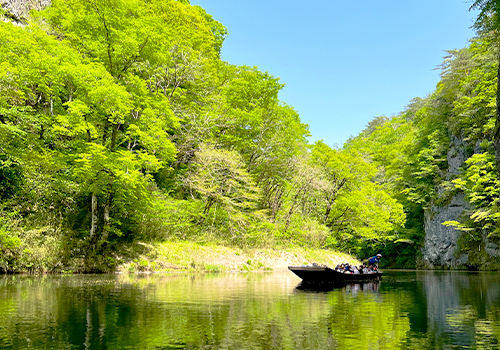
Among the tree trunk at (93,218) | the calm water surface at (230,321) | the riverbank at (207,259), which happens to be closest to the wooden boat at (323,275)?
the calm water surface at (230,321)

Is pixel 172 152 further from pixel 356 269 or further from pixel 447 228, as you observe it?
pixel 447 228

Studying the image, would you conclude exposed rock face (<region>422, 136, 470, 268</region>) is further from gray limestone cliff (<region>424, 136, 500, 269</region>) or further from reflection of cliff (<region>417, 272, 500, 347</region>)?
reflection of cliff (<region>417, 272, 500, 347</region>)

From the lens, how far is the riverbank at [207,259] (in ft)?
62.4

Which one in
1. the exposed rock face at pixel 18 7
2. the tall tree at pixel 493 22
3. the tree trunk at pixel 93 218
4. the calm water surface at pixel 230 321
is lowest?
the calm water surface at pixel 230 321

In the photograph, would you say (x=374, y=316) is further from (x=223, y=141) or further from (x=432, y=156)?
(x=432, y=156)

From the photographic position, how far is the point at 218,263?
2180 centimetres

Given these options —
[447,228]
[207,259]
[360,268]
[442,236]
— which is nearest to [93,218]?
[207,259]

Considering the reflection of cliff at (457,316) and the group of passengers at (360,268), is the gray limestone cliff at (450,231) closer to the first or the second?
the group of passengers at (360,268)

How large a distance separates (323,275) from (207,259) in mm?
8389

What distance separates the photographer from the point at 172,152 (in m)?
19.9

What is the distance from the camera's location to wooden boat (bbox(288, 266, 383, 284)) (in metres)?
14.7

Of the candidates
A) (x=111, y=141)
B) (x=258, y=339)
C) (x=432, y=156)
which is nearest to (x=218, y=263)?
(x=111, y=141)

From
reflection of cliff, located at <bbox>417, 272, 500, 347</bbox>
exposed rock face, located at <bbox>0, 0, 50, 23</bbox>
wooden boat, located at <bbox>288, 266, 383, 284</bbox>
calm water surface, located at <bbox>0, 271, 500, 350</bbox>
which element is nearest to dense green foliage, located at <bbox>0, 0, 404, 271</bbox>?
exposed rock face, located at <bbox>0, 0, 50, 23</bbox>

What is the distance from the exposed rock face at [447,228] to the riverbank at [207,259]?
1576 cm
